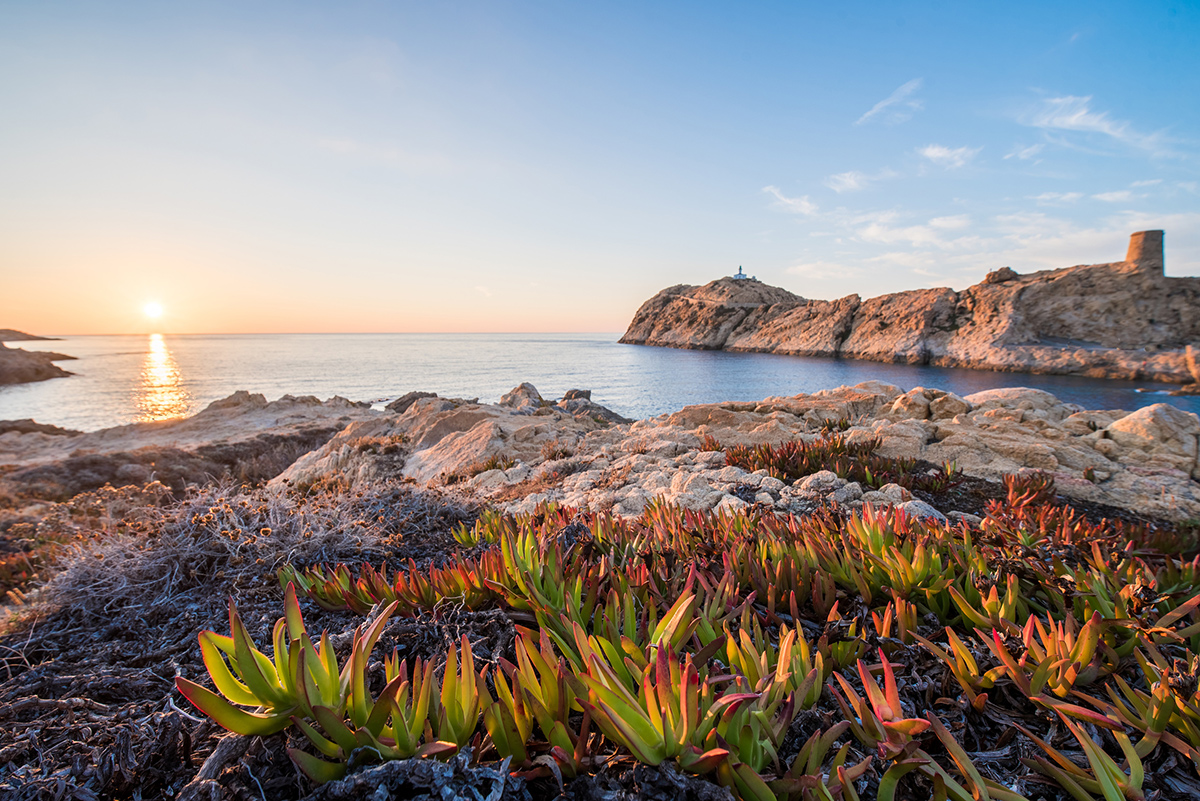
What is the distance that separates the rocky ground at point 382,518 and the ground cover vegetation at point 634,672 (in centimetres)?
2

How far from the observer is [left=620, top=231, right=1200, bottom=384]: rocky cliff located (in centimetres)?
3716

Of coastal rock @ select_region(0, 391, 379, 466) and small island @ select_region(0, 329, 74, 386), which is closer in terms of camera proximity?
coastal rock @ select_region(0, 391, 379, 466)

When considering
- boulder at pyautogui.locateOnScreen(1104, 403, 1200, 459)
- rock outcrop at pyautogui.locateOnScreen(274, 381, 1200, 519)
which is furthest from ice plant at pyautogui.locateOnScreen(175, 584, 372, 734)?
boulder at pyautogui.locateOnScreen(1104, 403, 1200, 459)

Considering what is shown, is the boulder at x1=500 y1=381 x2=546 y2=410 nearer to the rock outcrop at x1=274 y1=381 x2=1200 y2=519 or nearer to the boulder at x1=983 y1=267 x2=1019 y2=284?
the rock outcrop at x1=274 y1=381 x2=1200 y2=519

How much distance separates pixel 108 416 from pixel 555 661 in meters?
36.4

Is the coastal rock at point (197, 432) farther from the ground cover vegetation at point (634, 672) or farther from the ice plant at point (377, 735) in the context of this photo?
A: the ice plant at point (377, 735)

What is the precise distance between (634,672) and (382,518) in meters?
3.10

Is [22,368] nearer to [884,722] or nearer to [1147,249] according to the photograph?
[884,722]

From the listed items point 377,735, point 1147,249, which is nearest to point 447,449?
point 377,735

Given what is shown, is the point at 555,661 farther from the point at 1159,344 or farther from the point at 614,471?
the point at 1159,344

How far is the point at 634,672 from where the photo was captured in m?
1.19

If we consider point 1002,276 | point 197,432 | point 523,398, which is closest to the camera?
point 197,432

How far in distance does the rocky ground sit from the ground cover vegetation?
16mm

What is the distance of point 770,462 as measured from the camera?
5.52 meters
